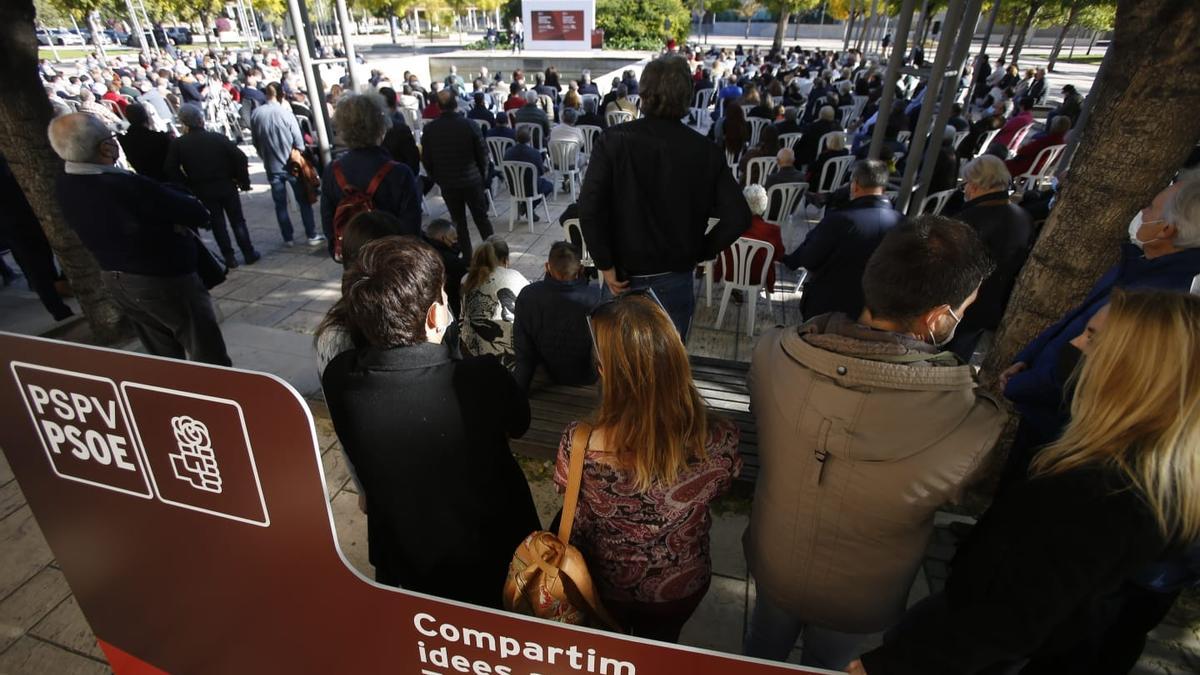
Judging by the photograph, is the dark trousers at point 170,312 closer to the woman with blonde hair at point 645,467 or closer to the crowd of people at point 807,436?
the crowd of people at point 807,436

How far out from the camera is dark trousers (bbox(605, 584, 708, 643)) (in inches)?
63.7

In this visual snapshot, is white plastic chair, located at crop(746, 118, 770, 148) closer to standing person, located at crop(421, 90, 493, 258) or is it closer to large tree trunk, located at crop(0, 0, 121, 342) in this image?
standing person, located at crop(421, 90, 493, 258)

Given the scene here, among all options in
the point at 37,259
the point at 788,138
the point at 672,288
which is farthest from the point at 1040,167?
the point at 37,259

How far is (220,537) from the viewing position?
1146 mm

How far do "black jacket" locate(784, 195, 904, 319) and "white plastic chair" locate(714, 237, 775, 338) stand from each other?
40.2 inches

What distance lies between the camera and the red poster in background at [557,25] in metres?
21.8

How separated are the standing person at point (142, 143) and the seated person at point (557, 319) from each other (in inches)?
193

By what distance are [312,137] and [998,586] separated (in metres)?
10.1

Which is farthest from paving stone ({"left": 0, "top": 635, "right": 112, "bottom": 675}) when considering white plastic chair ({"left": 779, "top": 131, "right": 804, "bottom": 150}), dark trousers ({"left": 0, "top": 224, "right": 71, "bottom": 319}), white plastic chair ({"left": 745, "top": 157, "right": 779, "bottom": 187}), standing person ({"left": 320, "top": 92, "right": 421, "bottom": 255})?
white plastic chair ({"left": 779, "top": 131, "right": 804, "bottom": 150})

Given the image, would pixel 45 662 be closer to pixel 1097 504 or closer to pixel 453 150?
pixel 1097 504

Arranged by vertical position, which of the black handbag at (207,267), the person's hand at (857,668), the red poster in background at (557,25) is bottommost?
the black handbag at (207,267)

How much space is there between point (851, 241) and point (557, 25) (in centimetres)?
2264

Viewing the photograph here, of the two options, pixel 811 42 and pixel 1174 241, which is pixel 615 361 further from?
pixel 811 42

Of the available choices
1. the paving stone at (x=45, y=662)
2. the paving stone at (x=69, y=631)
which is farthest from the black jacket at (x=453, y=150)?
the paving stone at (x=45, y=662)
